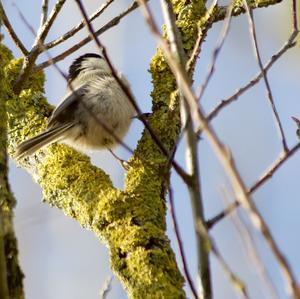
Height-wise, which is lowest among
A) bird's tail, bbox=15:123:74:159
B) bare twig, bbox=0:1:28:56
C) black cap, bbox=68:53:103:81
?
bird's tail, bbox=15:123:74:159

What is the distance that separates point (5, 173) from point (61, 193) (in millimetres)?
797

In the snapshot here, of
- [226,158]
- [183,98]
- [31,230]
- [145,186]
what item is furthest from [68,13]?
[226,158]

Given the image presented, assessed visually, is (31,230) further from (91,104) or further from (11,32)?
(11,32)

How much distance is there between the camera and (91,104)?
339 centimetres

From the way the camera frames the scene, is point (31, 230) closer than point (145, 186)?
No

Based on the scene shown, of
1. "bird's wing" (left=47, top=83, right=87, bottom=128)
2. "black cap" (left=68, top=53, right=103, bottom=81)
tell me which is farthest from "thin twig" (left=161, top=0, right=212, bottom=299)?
"black cap" (left=68, top=53, right=103, bottom=81)

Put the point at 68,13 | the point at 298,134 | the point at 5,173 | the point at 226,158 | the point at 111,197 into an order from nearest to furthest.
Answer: the point at 226,158 < the point at 5,173 < the point at 298,134 < the point at 111,197 < the point at 68,13

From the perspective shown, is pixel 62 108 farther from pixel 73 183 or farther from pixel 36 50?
pixel 73 183

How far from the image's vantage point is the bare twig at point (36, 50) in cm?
255

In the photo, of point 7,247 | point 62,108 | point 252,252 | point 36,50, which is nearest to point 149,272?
point 7,247

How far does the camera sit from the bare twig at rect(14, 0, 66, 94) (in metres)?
2.55

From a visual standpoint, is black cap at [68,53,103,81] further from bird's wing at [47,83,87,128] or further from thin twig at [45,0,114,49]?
thin twig at [45,0,114,49]

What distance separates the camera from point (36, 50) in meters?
2.60

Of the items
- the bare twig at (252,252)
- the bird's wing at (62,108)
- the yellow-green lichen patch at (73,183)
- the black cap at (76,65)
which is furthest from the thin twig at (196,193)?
the black cap at (76,65)
